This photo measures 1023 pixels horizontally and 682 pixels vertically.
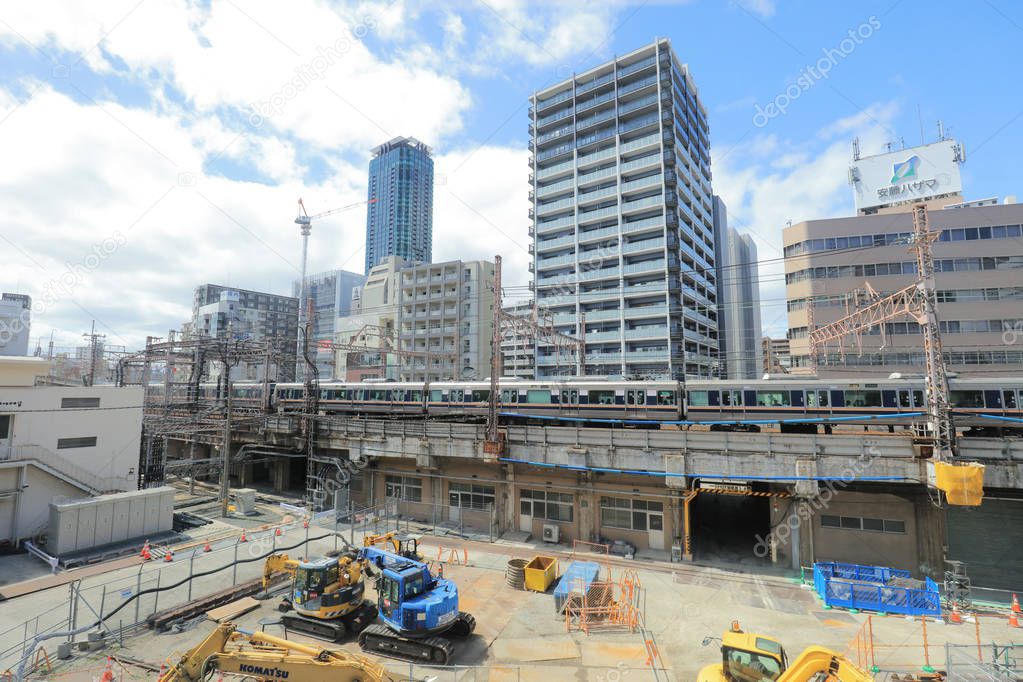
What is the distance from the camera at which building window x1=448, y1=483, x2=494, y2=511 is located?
25203mm

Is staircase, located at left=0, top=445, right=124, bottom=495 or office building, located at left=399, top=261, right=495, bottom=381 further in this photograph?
office building, located at left=399, top=261, right=495, bottom=381

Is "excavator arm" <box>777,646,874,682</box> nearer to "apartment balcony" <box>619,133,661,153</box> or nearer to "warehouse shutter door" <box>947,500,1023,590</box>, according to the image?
"warehouse shutter door" <box>947,500,1023,590</box>

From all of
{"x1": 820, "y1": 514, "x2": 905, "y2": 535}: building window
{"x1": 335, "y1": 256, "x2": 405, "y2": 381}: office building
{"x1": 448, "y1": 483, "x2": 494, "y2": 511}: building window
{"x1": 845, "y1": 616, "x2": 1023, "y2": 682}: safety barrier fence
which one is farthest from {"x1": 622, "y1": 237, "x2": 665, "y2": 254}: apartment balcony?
{"x1": 845, "y1": 616, "x2": 1023, "y2": 682}: safety barrier fence

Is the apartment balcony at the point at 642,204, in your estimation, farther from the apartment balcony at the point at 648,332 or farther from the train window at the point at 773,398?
the train window at the point at 773,398

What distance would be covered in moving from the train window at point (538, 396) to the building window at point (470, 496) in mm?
5834

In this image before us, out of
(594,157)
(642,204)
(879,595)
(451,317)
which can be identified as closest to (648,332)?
(642,204)

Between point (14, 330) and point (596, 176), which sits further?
point (596, 176)

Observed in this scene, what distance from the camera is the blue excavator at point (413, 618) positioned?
11.9m

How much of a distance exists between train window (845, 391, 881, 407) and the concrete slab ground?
9.14 m

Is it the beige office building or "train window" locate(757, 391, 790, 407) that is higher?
the beige office building

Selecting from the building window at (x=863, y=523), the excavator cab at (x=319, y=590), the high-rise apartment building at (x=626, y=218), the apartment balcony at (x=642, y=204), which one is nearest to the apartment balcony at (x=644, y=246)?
the high-rise apartment building at (x=626, y=218)

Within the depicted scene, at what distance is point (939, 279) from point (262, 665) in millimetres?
55921

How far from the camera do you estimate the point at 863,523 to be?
19.0 metres

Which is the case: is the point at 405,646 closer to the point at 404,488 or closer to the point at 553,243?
the point at 404,488
